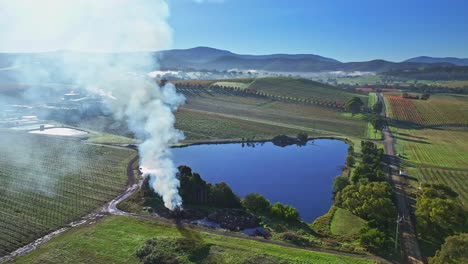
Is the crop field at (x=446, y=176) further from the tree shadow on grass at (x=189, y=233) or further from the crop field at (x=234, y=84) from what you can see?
the crop field at (x=234, y=84)

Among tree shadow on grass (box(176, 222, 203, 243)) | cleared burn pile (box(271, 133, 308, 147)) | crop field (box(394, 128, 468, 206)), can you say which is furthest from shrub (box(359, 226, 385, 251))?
cleared burn pile (box(271, 133, 308, 147))

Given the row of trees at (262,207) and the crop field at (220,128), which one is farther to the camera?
the crop field at (220,128)

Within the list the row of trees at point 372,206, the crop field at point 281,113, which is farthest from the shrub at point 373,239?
the crop field at point 281,113

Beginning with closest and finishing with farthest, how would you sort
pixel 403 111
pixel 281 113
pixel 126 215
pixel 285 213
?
pixel 126 215
pixel 285 213
pixel 281 113
pixel 403 111

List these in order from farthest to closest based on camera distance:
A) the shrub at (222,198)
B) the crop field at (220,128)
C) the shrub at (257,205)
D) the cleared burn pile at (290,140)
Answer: the crop field at (220,128), the cleared burn pile at (290,140), the shrub at (222,198), the shrub at (257,205)

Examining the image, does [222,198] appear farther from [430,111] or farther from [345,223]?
[430,111]

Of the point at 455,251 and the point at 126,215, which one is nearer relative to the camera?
the point at 455,251

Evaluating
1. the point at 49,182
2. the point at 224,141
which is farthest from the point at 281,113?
the point at 49,182
